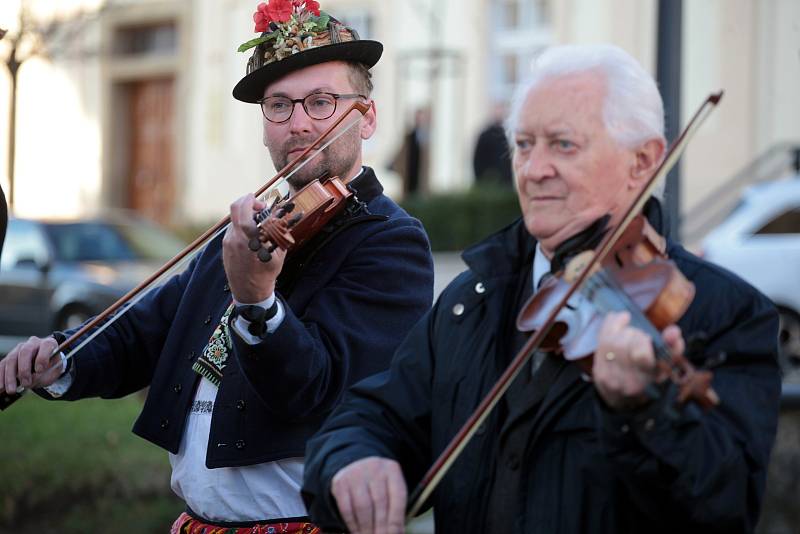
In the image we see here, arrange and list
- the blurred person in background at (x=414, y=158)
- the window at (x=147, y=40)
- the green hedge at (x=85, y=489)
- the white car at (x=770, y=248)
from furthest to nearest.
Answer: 1. the window at (x=147, y=40)
2. the blurred person in background at (x=414, y=158)
3. the white car at (x=770, y=248)
4. the green hedge at (x=85, y=489)

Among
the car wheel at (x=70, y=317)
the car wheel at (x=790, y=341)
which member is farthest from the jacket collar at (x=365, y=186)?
the car wheel at (x=70, y=317)

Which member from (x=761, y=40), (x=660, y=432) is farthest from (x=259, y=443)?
(x=761, y=40)

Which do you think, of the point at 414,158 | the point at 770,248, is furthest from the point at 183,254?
the point at 414,158

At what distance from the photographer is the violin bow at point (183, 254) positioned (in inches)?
133

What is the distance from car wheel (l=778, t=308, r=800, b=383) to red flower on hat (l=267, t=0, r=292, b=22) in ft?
24.7

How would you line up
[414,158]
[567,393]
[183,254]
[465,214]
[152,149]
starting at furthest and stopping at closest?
[152,149]
[414,158]
[465,214]
[183,254]
[567,393]

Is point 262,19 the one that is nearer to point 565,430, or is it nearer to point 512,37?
point 565,430

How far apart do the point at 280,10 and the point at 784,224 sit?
8685 millimetres

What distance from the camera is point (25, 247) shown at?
530 inches

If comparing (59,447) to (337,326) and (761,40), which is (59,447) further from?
(761,40)

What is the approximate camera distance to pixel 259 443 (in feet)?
10.7

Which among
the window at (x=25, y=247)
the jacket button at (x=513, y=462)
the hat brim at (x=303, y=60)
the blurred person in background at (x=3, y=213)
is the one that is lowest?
the window at (x=25, y=247)

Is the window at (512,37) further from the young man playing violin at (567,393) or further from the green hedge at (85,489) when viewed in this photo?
the young man playing violin at (567,393)

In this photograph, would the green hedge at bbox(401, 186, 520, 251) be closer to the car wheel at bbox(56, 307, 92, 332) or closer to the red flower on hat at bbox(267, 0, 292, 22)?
the car wheel at bbox(56, 307, 92, 332)
